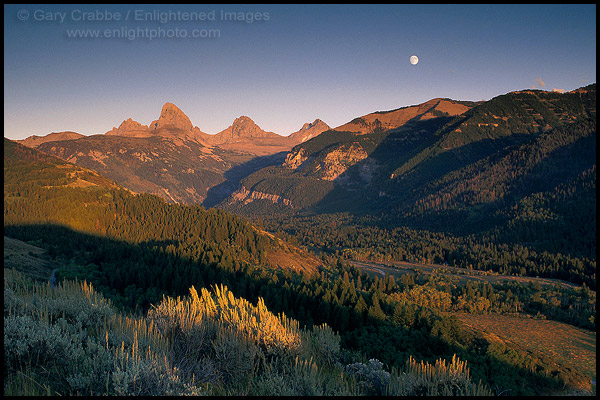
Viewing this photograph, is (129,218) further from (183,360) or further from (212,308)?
(183,360)

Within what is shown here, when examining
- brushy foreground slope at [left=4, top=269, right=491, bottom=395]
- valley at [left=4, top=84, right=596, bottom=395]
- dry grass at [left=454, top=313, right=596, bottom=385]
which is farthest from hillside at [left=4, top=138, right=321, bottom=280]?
brushy foreground slope at [left=4, top=269, right=491, bottom=395]

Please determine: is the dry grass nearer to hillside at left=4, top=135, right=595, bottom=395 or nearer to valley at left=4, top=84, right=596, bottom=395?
valley at left=4, top=84, right=596, bottom=395

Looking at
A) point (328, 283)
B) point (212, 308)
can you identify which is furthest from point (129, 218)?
point (212, 308)

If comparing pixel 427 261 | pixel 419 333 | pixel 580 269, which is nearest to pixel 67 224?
pixel 419 333

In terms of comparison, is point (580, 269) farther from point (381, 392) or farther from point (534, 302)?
point (381, 392)

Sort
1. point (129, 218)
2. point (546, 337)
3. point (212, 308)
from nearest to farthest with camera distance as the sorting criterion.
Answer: point (212, 308) < point (546, 337) < point (129, 218)

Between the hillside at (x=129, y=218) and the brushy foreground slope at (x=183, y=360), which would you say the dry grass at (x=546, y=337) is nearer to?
the brushy foreground slope at (x=183, y=360)

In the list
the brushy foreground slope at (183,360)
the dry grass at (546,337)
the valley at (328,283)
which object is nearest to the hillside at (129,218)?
the valley at (328,283)

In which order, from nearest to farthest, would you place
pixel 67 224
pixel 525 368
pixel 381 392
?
pixel 381 392 < pixel 525 368 < pixel 67 224
